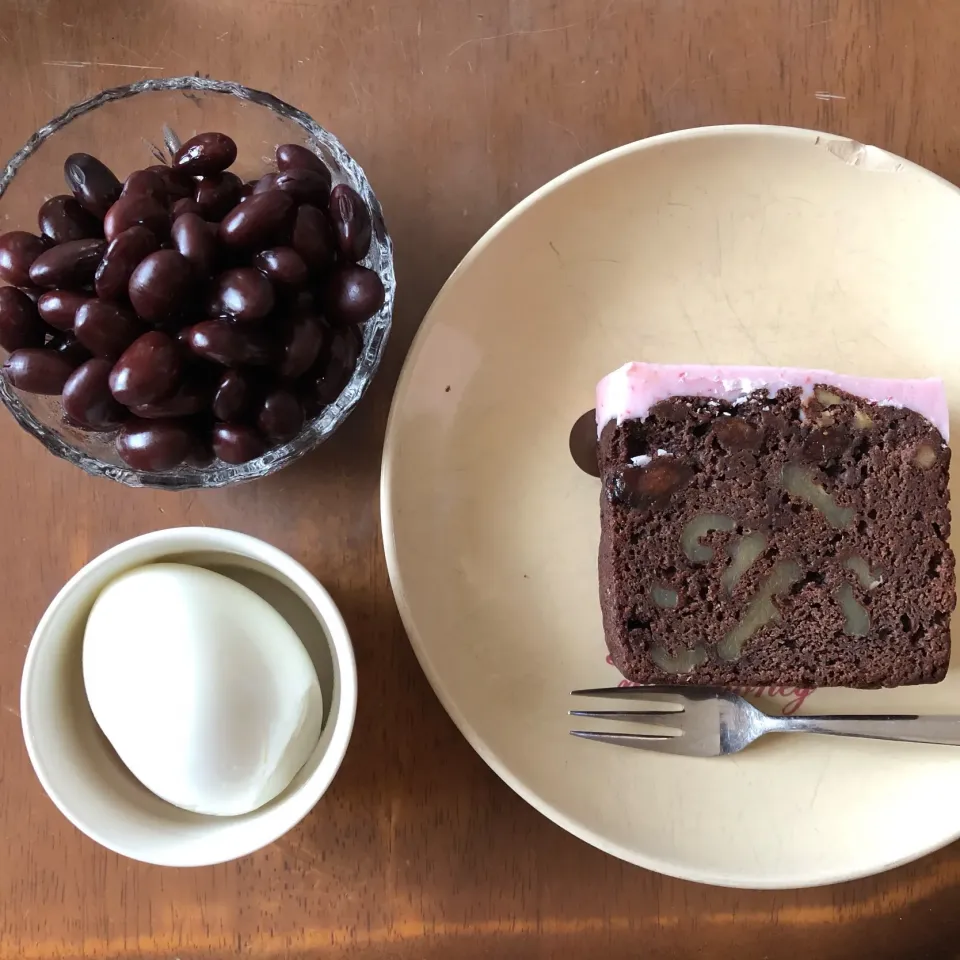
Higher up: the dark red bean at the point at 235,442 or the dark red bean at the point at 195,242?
the dark red bean at the point at 195,242

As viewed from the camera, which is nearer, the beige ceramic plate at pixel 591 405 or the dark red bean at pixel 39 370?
the dark red bean at pixel 39 370

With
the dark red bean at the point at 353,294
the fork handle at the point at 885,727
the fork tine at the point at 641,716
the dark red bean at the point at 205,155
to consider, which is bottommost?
the fork handle at the point at 885,727

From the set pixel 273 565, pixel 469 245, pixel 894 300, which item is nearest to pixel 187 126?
pixel 469 245

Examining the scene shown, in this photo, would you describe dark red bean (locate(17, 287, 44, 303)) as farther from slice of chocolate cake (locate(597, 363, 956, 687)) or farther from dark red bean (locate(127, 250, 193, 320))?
slice of chocolate cake (locate(597, 363, 956, 687))

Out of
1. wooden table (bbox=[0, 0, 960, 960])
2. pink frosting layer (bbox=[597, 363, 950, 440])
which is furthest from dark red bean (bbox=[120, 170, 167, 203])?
pink frosting layer (bbox=[597, 363, 950, 440])

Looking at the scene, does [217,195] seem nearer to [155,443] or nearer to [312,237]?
[312,237]

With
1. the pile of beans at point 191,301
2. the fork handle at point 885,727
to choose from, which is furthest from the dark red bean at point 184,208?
the fork handle at point 885,727

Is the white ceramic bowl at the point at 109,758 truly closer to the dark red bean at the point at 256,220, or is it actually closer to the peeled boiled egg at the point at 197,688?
the peeled boiled egg at the point at 197,688
